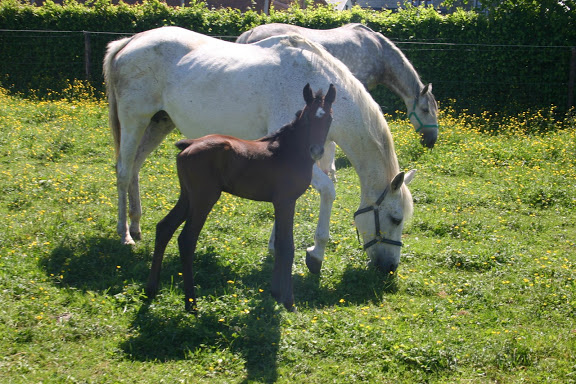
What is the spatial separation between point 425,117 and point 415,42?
191 inches

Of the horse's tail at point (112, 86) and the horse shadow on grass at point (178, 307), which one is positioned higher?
the horse's tail at point (112, 86)

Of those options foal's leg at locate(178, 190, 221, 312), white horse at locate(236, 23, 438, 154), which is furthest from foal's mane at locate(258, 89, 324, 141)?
white horse at locate(236, 23, 438, 154)

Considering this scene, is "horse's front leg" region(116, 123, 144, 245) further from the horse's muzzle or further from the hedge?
the hedge

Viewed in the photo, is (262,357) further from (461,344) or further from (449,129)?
(449,129)

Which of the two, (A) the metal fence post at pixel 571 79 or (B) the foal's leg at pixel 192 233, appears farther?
(A) the metal fence post at pixel 571 79

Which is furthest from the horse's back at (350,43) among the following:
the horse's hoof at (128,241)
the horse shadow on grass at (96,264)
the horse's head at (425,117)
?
the horse shadow on grass at (96,264)

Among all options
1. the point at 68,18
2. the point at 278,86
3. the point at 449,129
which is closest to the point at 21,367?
the point at 278,86

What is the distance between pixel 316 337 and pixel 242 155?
1.47m

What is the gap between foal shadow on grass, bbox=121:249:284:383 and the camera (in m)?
3.75

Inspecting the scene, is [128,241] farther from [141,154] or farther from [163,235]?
[163,235]

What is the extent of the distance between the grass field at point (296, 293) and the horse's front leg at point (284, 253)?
0.52 feet

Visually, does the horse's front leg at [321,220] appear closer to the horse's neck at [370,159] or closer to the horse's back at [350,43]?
the horse's neck at [370,159]

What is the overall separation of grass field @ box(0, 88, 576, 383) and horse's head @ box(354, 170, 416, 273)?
0.18 metres

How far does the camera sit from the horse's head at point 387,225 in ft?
17.4
